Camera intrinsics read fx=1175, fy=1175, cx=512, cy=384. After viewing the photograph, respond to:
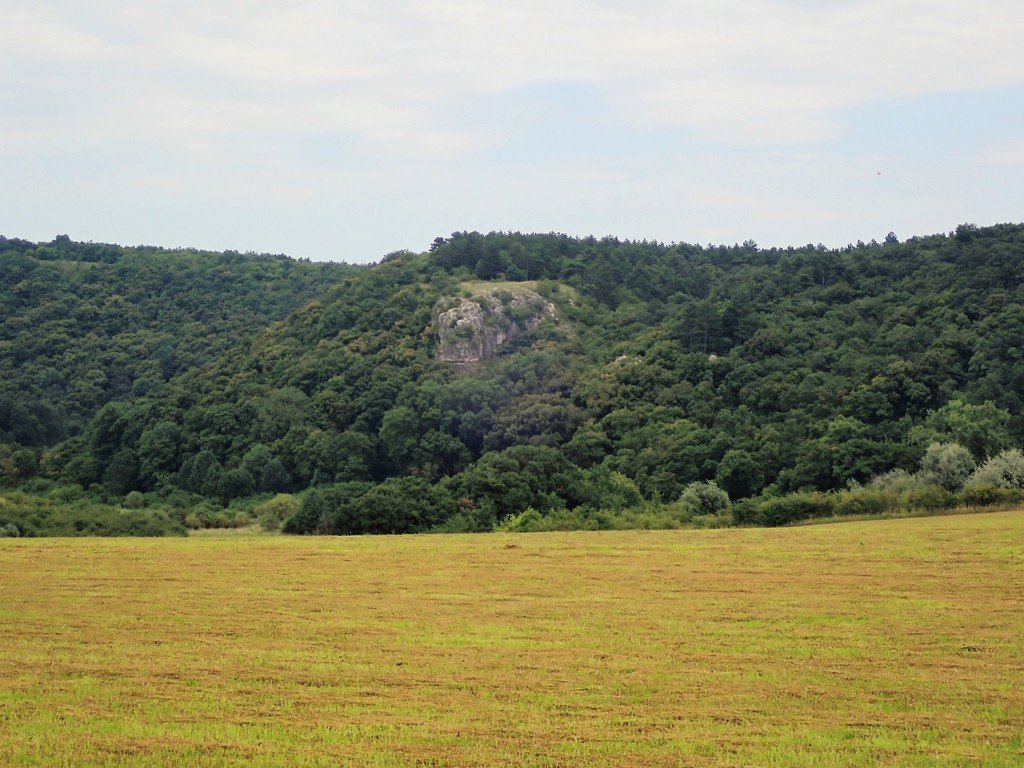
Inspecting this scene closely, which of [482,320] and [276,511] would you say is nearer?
[276,511]

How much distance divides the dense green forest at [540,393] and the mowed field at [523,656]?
1482cm

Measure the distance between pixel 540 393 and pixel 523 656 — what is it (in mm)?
60411

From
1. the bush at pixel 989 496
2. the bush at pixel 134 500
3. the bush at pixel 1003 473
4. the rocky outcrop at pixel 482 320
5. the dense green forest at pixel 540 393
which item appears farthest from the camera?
the rocky outcrop at pixel 482 320

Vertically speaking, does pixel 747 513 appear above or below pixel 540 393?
below

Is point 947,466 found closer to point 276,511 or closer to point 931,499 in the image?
point 931,499

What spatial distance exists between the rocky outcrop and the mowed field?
54508 mm

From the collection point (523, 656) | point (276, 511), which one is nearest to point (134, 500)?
point (276, 511)

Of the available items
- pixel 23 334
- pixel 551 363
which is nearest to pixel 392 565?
pixel 551 363

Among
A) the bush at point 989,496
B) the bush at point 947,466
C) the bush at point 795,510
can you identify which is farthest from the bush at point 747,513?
the bush at point 947,466

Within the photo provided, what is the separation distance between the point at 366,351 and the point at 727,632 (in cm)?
6915

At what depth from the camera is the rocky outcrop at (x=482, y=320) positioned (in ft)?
295

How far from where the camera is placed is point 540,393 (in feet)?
267

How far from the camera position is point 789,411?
6775cm

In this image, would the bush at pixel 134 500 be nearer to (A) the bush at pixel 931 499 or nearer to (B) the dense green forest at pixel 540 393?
(B) the dense green forest at pixel 540 393
